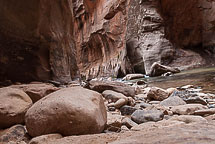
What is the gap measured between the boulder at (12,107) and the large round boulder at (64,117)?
0.77 feet

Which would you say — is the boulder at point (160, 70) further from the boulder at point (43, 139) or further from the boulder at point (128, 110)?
the boulder at point (43, 139)

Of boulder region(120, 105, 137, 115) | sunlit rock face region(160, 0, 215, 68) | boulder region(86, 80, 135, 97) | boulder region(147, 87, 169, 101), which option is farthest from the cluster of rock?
sunlit rock face region(160, 0, 215, 68)

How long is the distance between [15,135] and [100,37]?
780 inches

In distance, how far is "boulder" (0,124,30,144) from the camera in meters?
1.11

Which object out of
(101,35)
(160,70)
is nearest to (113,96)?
(160,70)

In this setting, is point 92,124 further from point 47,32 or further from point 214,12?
point 214,12

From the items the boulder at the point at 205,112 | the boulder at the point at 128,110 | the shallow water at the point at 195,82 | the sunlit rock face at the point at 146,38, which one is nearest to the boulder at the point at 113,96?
the boulder at the point at 128,110

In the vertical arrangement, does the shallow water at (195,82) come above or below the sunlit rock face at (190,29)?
below

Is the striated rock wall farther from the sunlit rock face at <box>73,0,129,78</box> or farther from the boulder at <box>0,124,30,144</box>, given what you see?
the sunlit rock face at <box>73,0,129,78</box>

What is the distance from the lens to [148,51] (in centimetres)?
1269

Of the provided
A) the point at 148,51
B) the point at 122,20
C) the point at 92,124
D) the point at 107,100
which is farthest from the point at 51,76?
the point at 122,20

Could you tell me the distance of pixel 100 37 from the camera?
804 inches

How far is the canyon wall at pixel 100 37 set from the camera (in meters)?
3.51

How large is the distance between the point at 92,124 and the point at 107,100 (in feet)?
4.75
